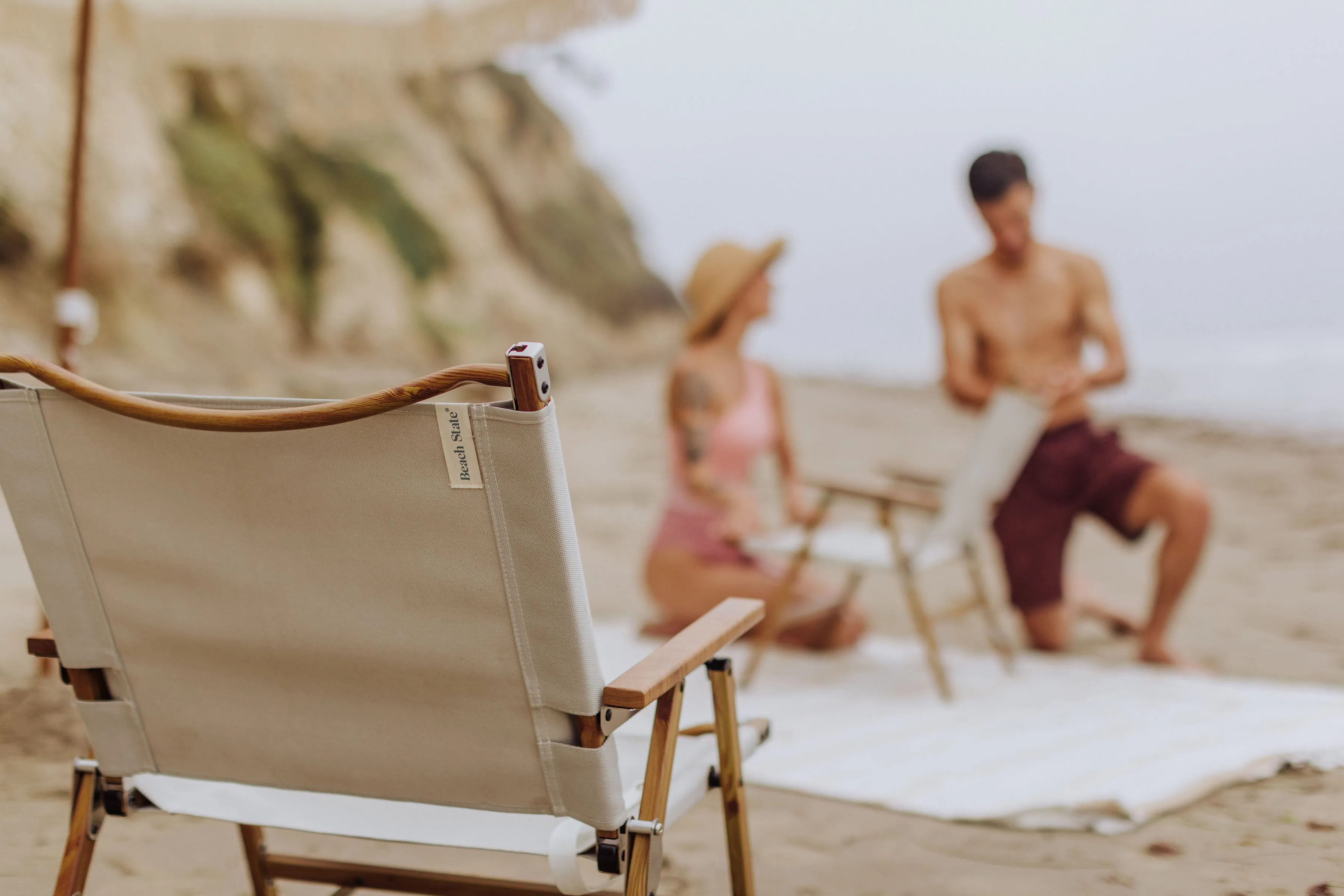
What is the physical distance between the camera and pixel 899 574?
12.3 feet

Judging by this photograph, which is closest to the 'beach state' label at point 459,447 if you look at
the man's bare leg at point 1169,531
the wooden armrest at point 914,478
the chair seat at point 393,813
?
the chair seat at point 393,813

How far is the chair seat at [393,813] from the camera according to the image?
5.16 ft

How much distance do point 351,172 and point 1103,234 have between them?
79.4 feet

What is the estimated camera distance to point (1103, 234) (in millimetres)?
30875

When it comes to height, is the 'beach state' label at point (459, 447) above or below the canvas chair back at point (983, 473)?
above

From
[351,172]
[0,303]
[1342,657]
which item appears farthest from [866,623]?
[351,172]

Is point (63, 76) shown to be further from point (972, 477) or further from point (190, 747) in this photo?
point (190, 747)

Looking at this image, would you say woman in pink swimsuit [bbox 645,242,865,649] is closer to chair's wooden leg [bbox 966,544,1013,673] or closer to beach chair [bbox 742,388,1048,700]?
beach chair [bbox 742,388,1048,700]

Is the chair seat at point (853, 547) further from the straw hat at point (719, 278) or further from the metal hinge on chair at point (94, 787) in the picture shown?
the metal hinge on chair at point (94, 787)

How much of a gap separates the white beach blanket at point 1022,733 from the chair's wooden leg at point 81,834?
0.93 meters

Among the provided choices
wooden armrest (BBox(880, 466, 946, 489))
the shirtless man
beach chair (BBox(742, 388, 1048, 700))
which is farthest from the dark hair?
wooden armrest (BBox(880, 466, 946, 489))

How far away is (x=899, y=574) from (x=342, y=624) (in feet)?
8.21

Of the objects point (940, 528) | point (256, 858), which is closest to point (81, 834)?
point (256, 858)

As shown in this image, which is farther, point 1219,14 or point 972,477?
point 1219,14
